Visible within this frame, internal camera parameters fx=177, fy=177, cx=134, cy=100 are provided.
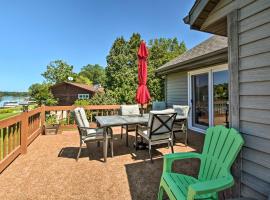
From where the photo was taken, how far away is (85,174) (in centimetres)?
302

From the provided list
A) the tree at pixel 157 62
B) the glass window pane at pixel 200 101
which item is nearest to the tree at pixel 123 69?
the tree at pixel 157 62

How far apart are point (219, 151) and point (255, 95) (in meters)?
0.67

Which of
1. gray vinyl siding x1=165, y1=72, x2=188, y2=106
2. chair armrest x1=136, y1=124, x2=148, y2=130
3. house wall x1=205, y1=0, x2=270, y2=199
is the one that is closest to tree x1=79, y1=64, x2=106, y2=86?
gray vinyl siding x1=165, y1=72, x2=188, y2=106

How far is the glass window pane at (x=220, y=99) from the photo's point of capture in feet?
17.3

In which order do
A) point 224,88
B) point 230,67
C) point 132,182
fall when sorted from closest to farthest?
point 230,67 → point 132,182 → point 224,88

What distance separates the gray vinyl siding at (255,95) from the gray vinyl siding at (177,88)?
5.00 metres

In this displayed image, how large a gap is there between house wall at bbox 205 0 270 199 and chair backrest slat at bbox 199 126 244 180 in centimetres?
15

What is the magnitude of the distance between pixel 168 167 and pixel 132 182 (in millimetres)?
958

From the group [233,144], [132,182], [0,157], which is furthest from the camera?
[0,157]

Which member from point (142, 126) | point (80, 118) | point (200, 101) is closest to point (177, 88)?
point (200, 101)

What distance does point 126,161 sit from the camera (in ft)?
11.8

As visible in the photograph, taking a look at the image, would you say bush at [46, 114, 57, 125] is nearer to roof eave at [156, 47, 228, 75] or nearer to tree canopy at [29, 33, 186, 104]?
roof eave at [156, 47, 228, 75]

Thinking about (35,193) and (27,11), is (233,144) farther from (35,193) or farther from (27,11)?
(27,11)

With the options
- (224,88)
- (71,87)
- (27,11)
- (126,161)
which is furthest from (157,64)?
(126,161)
